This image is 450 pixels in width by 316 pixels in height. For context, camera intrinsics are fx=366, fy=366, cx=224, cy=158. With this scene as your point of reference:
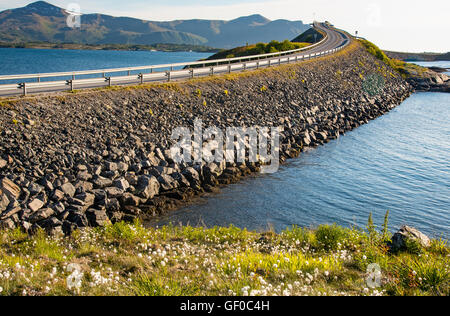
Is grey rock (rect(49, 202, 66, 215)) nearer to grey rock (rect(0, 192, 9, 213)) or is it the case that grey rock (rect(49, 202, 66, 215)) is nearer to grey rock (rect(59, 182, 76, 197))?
grey rock (rect(59, 182, 76, 197))

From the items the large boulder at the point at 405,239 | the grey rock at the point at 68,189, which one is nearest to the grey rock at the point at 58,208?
the grey rock at the point at 68,189

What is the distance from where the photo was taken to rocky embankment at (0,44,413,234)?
1497 centimetres

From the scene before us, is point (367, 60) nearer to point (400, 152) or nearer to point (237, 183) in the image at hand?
point (400, 152)

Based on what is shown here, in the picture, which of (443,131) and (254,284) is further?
(443,131)

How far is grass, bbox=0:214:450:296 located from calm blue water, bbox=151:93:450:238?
450 cm

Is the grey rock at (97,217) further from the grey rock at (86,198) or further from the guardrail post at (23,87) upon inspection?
the guardrail post at (23,87)

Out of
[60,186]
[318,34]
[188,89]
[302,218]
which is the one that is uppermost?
[318,34]

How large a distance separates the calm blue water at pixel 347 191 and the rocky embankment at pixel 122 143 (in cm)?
164

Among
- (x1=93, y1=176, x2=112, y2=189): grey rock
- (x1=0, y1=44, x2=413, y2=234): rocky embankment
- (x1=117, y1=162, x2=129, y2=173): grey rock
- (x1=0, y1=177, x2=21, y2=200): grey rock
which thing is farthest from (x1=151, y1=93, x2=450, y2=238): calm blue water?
(x1=0, y1=177, x2=21, y2=200): grey rock

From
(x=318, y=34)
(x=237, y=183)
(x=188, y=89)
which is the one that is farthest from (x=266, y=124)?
(x=318, y=34)

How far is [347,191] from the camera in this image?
2083cm

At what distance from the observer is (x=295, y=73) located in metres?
46.1

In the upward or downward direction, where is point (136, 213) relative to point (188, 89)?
downward

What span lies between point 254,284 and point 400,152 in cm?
2764
